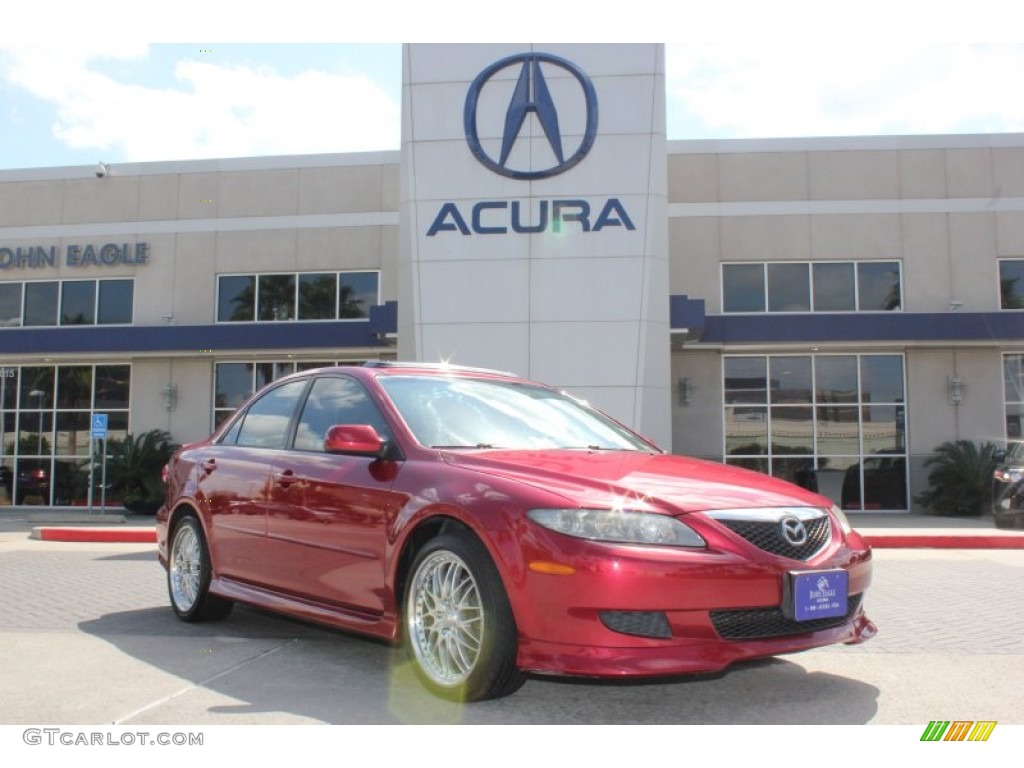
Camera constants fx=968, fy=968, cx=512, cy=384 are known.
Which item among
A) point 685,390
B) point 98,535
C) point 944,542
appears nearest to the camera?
point 944,542

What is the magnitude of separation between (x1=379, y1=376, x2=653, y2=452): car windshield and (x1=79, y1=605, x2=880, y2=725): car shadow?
119cm

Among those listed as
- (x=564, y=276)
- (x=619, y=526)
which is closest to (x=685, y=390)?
(x=564, y=276)

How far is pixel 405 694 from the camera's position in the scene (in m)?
4.41

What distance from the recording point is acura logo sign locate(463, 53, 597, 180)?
53.9 ft

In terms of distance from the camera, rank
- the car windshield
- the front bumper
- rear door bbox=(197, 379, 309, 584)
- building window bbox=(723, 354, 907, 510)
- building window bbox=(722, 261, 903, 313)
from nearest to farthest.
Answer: the front bumper < the car windshield < rear door bbox=(197, 379, 309, 584) < building window bbox=(723, 354, 907, 510) < building window bbox=(722, 261, 903, 313)

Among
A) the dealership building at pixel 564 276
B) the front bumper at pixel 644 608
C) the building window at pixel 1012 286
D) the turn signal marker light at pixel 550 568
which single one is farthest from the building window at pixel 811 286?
the turn signal marker light at pixel 550 568

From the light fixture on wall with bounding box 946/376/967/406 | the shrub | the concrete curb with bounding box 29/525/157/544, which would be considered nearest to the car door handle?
the concrete curb with bounding box 29/525/157/544

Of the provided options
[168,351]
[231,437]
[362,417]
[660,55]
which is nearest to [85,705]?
[362,417]

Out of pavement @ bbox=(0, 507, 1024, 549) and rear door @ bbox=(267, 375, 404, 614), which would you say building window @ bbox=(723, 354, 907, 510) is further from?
rear door @ bbox=(267, 375, 404, 614)

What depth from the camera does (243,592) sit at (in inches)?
223

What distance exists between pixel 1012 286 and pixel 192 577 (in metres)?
20.0

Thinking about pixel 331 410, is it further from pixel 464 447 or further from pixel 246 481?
pixel 464 447

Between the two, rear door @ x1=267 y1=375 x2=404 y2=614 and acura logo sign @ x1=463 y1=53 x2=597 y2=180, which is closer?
rear door @ x1=267 y1=375 x2=404 y2=614

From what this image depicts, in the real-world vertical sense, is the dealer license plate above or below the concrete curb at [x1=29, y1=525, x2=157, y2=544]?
above
